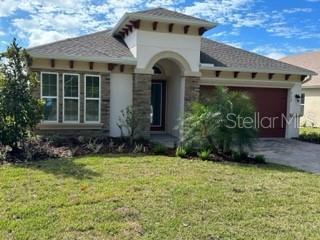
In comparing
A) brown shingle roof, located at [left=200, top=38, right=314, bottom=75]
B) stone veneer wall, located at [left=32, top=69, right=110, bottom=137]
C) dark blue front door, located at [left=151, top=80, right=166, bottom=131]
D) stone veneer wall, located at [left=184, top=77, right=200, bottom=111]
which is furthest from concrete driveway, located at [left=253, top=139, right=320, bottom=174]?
stone veneer wall, located at [left=32, top=69, right=110, bottom=137]

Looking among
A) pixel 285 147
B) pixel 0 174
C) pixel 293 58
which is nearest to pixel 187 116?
pixel 285 147


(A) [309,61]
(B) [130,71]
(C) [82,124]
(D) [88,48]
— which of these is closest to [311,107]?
(A) [309,61]

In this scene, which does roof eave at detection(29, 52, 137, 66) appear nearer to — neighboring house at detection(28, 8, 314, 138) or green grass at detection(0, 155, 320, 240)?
neighboring house at detection(28, 8, 314, 138)

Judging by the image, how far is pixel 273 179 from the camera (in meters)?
8.28

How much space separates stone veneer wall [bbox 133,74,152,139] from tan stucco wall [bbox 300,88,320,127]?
15.2 metres

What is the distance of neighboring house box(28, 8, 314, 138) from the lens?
1323 centimetres

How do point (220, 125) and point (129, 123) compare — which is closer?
point (220, 125)

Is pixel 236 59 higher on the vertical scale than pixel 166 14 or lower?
lower

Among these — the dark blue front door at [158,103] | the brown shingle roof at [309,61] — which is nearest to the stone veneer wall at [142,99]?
the dark blue front door at [158,103]

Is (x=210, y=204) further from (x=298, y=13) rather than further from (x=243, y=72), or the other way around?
(x=298, y=13)

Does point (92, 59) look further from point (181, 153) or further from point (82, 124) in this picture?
point (181, 153)

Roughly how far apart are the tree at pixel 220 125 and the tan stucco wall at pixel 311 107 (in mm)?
15324

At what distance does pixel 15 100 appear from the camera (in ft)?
34.1

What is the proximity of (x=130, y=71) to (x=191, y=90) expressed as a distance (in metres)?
2.65
